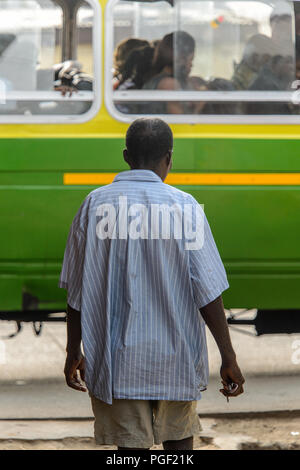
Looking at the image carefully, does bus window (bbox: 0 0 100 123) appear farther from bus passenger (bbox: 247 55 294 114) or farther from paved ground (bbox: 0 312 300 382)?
paved ground (bbox: 0 312 300 382)

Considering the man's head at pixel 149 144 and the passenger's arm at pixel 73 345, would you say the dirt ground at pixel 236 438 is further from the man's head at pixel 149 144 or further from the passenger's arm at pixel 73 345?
the man's head at pixel 149 144

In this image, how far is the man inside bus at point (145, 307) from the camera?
104 inches

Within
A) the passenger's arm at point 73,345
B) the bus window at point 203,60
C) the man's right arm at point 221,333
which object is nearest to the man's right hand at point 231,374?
the man's right arm at point 221,333

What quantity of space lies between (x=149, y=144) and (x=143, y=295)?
1.75 ft

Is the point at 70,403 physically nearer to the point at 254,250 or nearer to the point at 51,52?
the point at 254,250

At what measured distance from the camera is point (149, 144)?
2.77 metres

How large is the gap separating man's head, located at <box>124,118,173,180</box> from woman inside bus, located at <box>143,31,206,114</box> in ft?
7.80

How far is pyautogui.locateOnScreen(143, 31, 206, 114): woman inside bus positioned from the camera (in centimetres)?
511

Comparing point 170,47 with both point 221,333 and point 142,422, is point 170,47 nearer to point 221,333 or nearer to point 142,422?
point 221,333

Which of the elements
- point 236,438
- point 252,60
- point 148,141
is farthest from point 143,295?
point 252,60

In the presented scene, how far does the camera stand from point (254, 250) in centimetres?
521

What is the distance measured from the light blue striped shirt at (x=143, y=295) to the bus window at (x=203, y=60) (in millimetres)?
2487

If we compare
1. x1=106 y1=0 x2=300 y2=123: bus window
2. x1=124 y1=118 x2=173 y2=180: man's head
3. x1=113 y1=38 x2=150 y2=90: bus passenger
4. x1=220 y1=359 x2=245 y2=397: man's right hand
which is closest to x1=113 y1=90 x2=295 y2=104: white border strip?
x1=106 y1=0 x2=300 y2=123: bus window

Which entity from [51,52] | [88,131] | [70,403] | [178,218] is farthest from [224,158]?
[178,218]
